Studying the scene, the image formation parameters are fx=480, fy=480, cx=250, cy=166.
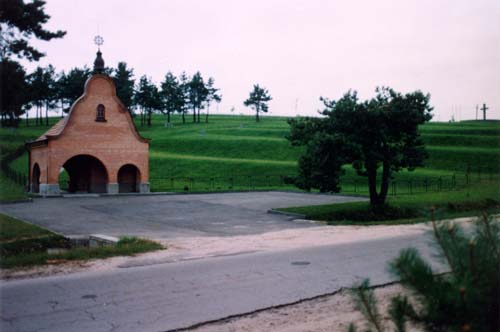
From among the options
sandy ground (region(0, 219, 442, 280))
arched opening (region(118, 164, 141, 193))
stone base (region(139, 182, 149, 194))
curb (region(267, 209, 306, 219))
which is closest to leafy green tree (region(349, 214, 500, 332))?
sandy ground (region(0, 219, 442, 280))

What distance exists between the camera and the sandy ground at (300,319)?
616 cm

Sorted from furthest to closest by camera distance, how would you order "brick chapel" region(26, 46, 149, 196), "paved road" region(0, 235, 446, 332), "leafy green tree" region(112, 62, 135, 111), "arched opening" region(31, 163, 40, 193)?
"leafy green tree" region(112, 62, 135, 111) < "arched opening" region(31, 163, 40, 193) < "brick chapel" region(26, 46, 149, 196) < "paved road" region(0, 235, 446, 332)

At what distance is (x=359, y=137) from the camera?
22094 mm

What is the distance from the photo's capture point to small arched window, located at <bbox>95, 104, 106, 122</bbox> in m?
35.7

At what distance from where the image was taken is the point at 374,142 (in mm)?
22719

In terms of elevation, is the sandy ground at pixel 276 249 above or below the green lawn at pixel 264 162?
below

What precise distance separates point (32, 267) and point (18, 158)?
55.8 metres

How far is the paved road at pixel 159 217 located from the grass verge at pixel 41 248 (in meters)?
2.07

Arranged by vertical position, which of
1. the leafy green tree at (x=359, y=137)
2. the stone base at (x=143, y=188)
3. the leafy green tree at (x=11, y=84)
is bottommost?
the stone base at (x=143, y=188)

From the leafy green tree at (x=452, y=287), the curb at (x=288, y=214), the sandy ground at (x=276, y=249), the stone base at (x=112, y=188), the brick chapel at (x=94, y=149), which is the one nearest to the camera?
the leafy green tree at (x=452, y=287)

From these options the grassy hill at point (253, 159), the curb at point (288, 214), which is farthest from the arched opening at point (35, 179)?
the curb at point (288, 214)

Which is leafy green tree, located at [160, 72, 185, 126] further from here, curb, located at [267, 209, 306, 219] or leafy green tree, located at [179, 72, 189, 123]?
curb, located at [267, 209, 306, 219]

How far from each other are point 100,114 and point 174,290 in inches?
1186

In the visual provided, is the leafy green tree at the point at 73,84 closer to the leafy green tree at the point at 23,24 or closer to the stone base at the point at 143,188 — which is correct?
the stone base at the point at 143,188
